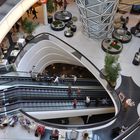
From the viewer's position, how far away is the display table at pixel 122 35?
74.8 ft

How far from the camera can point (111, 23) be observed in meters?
22.7

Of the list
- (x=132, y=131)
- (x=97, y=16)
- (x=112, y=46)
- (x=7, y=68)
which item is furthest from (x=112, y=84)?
(x=7, y=68)

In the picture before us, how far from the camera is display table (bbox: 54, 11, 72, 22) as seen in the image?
990 inches

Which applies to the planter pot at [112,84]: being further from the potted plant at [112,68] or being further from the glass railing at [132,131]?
the glass railing at [132,131]

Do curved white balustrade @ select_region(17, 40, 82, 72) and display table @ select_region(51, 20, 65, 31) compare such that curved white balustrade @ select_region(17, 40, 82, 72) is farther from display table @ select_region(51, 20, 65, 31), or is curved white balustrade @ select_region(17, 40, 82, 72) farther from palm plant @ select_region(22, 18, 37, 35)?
display table @ select_region(51, 20, 65, 31)

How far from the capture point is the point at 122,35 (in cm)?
2317

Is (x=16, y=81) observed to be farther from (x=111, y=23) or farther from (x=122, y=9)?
(x=122, y=9)

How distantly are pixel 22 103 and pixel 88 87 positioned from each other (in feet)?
19.0

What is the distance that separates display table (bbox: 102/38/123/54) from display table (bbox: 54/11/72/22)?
4.80m

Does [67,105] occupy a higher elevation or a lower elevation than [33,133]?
higher

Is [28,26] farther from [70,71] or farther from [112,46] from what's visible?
[112,46]

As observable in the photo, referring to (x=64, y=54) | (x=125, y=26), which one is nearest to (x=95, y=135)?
(x=64, y=54)

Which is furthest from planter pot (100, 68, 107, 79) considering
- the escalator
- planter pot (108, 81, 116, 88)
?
the escalator

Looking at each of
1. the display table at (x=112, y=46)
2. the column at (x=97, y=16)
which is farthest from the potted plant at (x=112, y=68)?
the column at (x=97, y=16)
